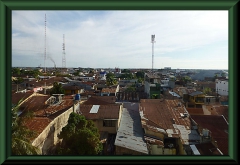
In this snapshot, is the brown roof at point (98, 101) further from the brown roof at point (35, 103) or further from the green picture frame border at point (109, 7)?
the green picture frame border at point (109, 7)

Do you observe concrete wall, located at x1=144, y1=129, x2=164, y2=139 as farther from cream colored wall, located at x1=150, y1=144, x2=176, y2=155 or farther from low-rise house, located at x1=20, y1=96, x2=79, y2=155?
low-rise house, located at x1=20, y1=96, x2=79, y2=155

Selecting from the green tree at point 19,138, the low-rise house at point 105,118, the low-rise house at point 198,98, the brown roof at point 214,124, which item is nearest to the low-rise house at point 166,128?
the brown roof at point 214,124

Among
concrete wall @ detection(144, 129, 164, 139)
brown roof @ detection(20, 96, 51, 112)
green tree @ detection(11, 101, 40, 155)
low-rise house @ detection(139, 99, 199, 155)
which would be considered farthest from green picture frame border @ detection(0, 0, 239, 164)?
brown roof @ detection(20, 96, 51, 112)

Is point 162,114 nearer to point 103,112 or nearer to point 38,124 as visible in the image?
point 103,112
